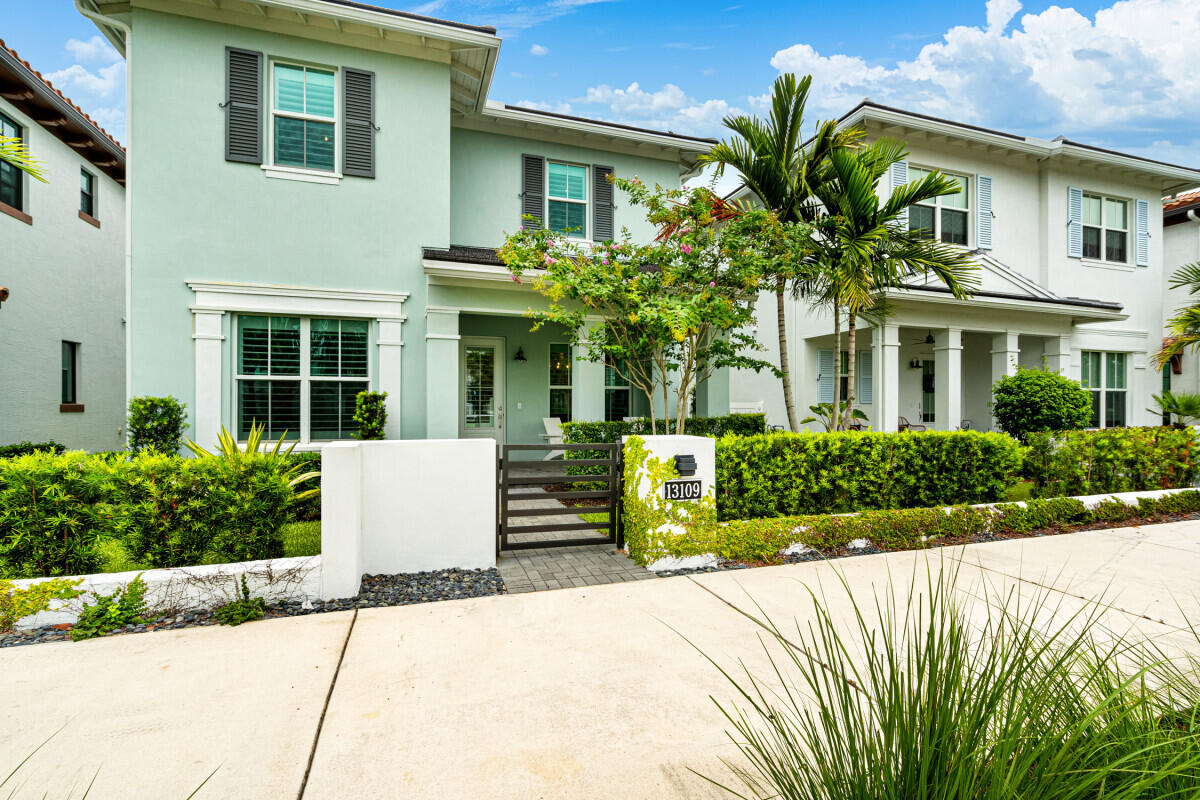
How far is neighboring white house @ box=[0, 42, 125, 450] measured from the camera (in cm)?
891

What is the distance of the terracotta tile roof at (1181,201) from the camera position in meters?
13.9

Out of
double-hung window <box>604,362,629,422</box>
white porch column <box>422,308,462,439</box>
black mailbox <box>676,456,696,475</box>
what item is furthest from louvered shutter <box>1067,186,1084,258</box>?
white porch column <box>422,308,462,439</box>

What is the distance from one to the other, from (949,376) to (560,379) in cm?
766

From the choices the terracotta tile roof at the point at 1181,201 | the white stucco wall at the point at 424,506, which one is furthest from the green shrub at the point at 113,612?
the terracotta tile roof at the point at 1181,201

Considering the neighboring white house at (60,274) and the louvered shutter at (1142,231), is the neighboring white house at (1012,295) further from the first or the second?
the neighboring white house at (60,274)

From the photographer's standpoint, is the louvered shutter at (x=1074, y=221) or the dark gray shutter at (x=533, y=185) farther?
the louvered shutter at (x=1074, y=221)

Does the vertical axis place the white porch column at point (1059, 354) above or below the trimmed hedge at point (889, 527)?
above

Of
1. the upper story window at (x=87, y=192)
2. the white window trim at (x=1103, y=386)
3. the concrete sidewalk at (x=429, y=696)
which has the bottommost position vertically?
the concrete sidewalk at (x=429, y=696)

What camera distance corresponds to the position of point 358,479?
14.0 ft

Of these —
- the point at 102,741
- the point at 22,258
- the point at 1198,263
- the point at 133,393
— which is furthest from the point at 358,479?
the point at 1198,263

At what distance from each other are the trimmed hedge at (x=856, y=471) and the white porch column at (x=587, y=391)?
373 centimetres

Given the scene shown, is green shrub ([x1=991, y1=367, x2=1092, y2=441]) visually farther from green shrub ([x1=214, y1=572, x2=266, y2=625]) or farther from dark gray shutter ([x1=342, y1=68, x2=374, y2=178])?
dark gray shutter ([x1=342, y1=68, x2=374, y2=178])

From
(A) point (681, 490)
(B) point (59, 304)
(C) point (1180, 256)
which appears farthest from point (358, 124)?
(C) point (1180, 256)

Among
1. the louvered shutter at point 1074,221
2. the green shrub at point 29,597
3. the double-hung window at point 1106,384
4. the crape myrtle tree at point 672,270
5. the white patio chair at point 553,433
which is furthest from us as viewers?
the louvered shutter at point 1074,221
